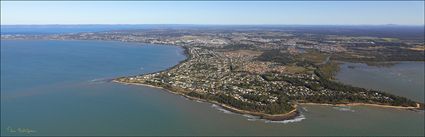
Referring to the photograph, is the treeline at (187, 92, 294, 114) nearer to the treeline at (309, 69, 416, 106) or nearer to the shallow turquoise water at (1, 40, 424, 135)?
the shallow turquoise water at (1, 40, 424, 135)

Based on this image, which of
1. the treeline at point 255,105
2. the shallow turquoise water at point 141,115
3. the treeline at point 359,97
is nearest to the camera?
the shallow turquoise water at point 141,115

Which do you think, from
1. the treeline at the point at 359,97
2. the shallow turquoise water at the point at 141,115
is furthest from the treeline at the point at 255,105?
the treeline at the point at 359,97

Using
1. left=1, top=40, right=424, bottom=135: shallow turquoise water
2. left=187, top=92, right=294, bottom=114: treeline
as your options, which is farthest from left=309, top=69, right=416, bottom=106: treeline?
left=187, top=92, right=294, bottom=114: treeline

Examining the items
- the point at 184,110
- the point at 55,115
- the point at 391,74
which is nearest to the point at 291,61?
the point at 391,74

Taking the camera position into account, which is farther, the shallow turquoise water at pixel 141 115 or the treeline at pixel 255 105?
the treeline at pixel 255 105

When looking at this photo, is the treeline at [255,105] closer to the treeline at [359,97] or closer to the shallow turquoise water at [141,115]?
the shallow turquoise water at [141,115]

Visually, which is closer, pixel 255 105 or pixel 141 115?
pixel 141 115

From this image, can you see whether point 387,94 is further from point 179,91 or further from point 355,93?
point 179,91

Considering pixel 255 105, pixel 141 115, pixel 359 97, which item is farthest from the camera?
pixel 359 97

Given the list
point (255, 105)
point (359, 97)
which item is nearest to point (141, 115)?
point (255, 105)

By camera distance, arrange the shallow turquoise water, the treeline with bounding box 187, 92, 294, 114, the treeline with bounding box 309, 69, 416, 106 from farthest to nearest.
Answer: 1. the treeline with bounding box 309, 69, 416, 106
2. the treeline with bounding box 187, 92, 294, 114
3. the shallow turquoise water

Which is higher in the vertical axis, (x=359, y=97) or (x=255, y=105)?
(x=359, y=97)

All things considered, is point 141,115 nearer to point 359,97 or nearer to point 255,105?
point 255,105
